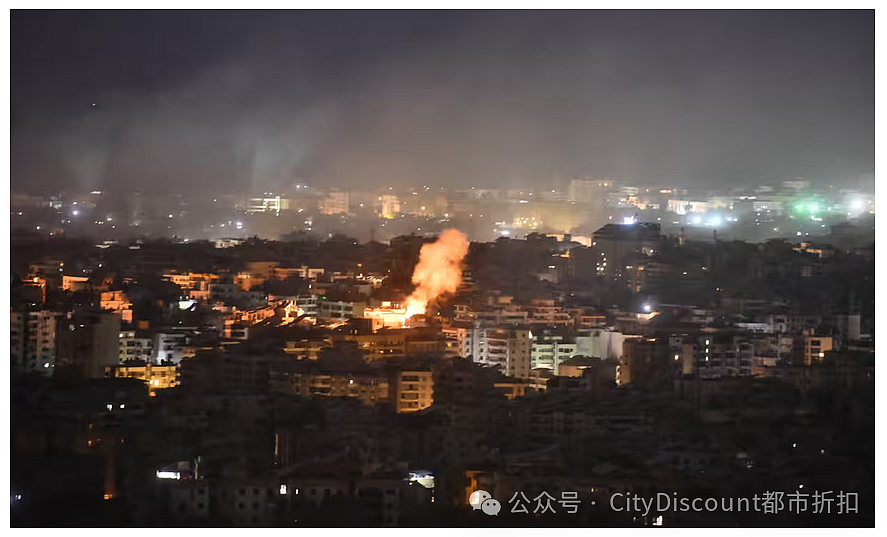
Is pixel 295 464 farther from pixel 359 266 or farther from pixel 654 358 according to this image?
pixel 654 358

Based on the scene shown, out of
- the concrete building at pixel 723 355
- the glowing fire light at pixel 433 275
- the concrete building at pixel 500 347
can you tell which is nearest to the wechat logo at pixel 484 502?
the concrete building at pixel 500 347

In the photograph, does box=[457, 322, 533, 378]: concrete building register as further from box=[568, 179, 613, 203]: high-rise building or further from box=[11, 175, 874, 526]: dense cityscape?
box=[568, 179, 613, 203]: high-rise building

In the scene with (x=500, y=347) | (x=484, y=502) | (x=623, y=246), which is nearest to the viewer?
(x=484, y=502)

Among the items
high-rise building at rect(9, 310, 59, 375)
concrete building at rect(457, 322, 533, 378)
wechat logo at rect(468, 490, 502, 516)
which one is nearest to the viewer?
wechat logo at rect(468, 490, 502, 516)

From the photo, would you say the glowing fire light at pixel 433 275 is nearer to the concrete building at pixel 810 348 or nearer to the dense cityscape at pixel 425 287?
the dense cityscape at pixel 425 287

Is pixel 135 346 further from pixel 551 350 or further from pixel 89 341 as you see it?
pixel 551 350

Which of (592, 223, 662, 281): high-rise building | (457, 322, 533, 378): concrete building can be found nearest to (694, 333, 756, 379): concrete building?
(592, 223, 662, 281): high-rise building

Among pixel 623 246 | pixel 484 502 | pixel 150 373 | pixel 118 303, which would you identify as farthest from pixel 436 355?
pixel 118 303

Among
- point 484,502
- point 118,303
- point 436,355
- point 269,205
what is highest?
point 269,205
